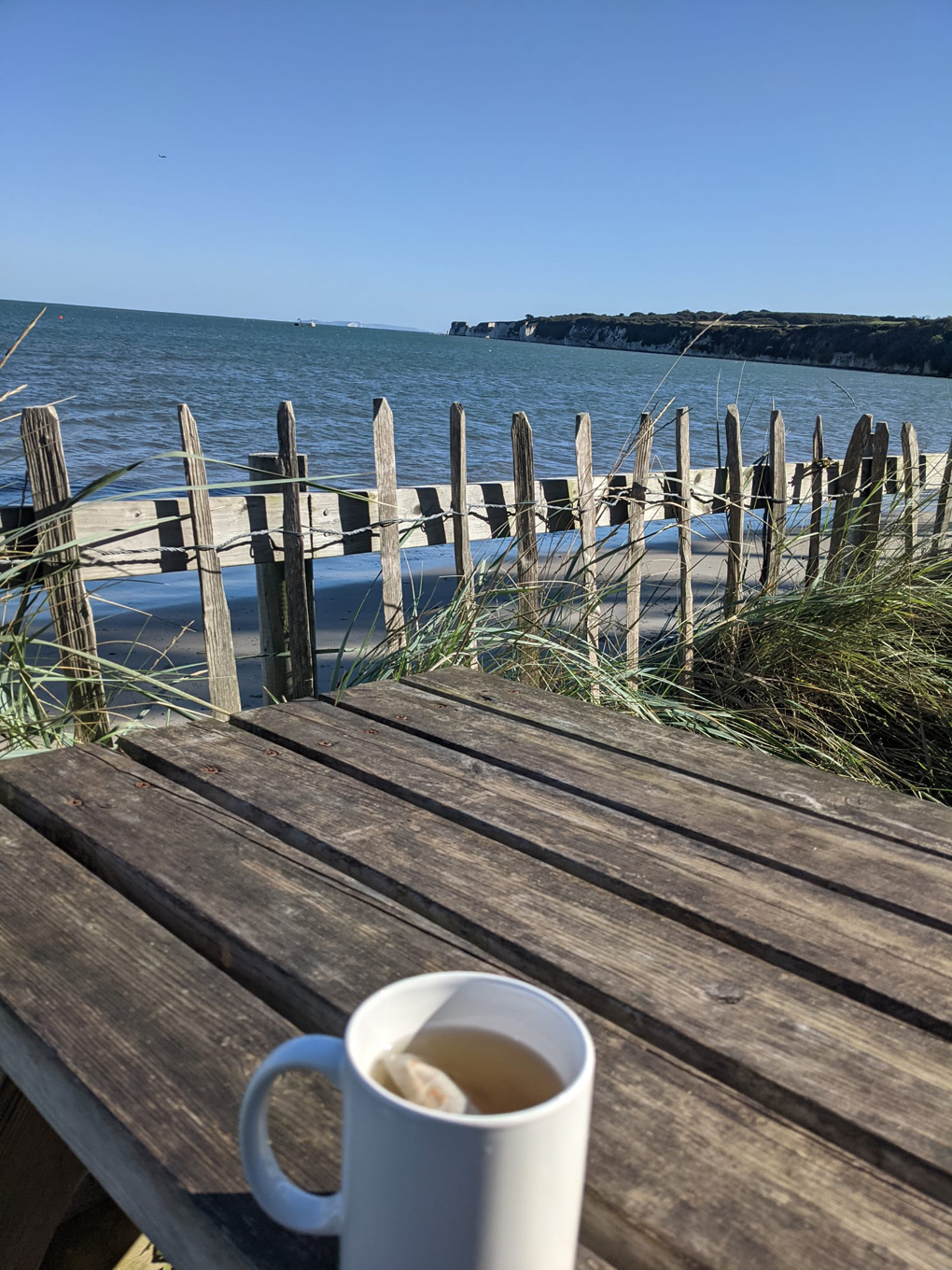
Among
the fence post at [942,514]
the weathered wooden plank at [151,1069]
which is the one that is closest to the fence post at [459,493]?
the fence post at [942,514]

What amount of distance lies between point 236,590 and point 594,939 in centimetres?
665

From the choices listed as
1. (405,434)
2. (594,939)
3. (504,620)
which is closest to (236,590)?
(504,620)

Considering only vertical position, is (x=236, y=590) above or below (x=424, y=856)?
below

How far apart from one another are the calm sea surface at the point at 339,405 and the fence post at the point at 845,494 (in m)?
0.47

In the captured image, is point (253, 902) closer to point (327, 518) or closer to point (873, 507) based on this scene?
point (327, 518)

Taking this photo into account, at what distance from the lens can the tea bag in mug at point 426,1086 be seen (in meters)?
0.50

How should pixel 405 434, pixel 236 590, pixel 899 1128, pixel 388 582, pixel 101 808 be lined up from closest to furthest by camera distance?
pixel 899 1128, pixel 101 808, pixel 388 582, pixel 236 590, pixel 405 434

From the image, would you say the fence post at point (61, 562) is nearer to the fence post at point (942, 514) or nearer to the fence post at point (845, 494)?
the fence post at point (845, 494)

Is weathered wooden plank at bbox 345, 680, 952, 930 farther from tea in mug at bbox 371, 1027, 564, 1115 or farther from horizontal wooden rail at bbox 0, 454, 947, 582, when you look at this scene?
horizontal wooden rail at bbox 0, 454, 947, 582

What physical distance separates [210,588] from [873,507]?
2.84m

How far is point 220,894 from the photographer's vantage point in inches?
40.4

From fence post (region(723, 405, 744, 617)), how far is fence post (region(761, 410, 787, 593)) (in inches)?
4.4

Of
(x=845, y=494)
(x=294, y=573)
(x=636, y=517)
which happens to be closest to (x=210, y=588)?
(x=294, y=573)

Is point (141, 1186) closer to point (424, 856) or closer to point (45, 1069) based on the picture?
point (45, 1069)
